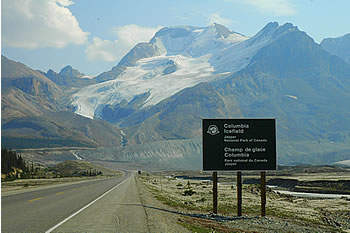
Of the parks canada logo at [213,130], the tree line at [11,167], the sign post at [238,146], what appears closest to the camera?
the sign post at [238,146]

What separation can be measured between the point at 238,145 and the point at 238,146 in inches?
2.2

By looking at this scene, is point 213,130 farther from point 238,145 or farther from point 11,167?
point 11,167

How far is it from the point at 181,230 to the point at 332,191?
59.7 metres

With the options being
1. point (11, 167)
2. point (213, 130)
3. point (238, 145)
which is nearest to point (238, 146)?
point (238, 145)

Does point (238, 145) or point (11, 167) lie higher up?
point (238, 145)

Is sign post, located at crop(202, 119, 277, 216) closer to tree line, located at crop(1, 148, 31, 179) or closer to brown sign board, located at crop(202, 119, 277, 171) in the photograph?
brown sign board, located at crop(202, 119, 277, 171)

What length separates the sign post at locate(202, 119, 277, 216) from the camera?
2330 centimetres

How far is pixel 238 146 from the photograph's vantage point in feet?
77.1

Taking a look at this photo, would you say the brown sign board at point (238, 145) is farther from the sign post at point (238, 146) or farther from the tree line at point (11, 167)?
the tree line at point (11, 167)

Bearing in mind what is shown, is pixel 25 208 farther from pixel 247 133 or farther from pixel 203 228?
pixel 247 133

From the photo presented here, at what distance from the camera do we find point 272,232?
65.5ft

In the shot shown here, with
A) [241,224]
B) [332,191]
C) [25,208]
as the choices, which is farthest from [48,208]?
[332,191]

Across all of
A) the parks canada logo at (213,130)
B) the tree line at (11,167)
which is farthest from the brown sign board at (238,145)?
the tree line at (11,167)

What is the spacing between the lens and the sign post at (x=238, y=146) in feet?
76.4
